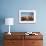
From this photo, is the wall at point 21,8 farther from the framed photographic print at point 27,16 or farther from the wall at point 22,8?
the framed photographic print at point 27,16

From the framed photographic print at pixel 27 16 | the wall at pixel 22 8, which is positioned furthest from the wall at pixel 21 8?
the framed photographic print at pixel 27 16

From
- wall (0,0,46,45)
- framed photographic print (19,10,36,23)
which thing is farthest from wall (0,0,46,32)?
framed photographic print (19,10,36,23)

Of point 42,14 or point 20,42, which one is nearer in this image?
point 20,42

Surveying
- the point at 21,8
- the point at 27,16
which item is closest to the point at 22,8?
the point at 21,8

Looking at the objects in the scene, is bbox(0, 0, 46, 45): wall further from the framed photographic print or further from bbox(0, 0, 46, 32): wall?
the framed photographic print

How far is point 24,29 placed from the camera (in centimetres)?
454

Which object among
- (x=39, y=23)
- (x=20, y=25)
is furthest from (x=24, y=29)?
(x=39, y=23)

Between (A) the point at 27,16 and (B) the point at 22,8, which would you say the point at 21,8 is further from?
(A) the point at 27,16

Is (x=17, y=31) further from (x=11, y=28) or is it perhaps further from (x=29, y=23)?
(x=29, y=23)

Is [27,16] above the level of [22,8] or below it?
below

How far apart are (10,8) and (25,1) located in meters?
0.58

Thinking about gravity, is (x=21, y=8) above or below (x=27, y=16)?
above

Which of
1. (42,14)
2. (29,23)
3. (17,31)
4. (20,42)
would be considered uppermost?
(42,14)

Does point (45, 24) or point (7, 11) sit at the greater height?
point (7, 11)
